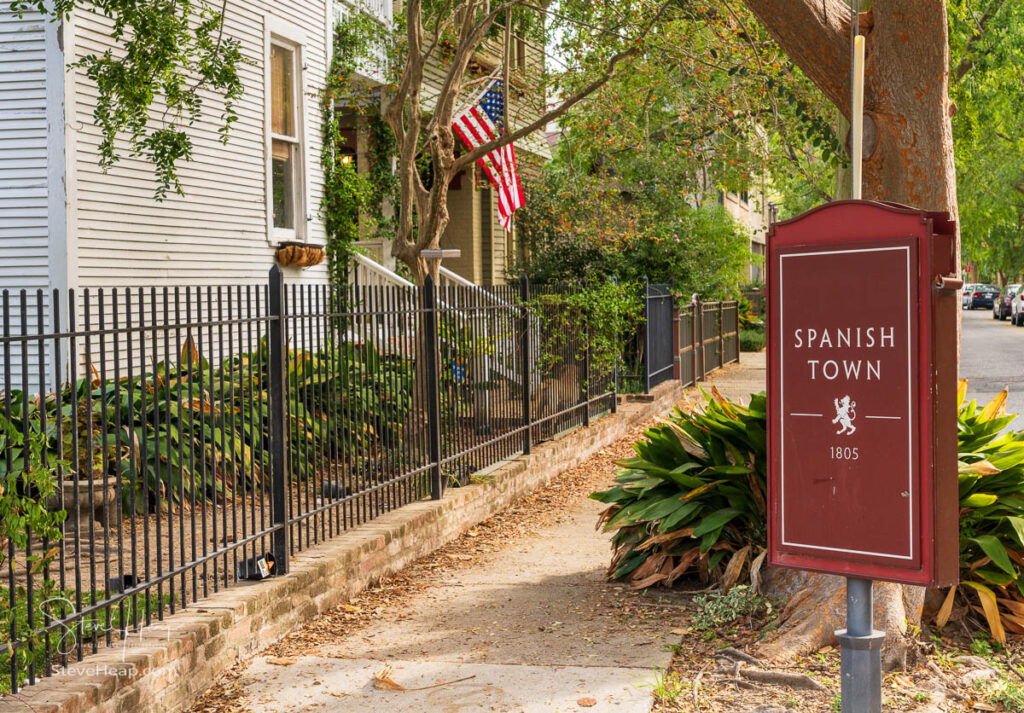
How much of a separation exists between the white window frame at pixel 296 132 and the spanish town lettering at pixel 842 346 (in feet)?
34.3

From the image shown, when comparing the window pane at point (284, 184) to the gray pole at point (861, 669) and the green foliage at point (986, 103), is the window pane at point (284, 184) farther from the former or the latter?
the gray pole at point (861, 669)

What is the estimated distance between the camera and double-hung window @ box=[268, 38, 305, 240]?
14.3 meters

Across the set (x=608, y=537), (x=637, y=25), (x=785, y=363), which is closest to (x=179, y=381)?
(x=785, y=363)

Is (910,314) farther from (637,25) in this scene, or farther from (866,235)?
(637,25)

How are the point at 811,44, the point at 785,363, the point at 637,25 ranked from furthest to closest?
the point at 637,25 → the point at 811,44 → the point at 785,363

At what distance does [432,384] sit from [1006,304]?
50709mm

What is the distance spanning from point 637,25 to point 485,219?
9.37m

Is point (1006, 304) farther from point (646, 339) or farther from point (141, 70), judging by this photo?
point (141, 70)

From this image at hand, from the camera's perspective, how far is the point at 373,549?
286 inches

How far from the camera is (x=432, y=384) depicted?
877 centimetres

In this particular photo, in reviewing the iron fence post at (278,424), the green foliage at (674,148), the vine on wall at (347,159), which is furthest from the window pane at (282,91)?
the iron fence post at (278,424)

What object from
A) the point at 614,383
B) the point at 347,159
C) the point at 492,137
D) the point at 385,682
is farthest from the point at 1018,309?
the point at 385,682

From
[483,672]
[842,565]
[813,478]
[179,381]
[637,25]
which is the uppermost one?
[637,25]

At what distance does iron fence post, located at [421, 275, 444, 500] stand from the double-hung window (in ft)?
19.5
